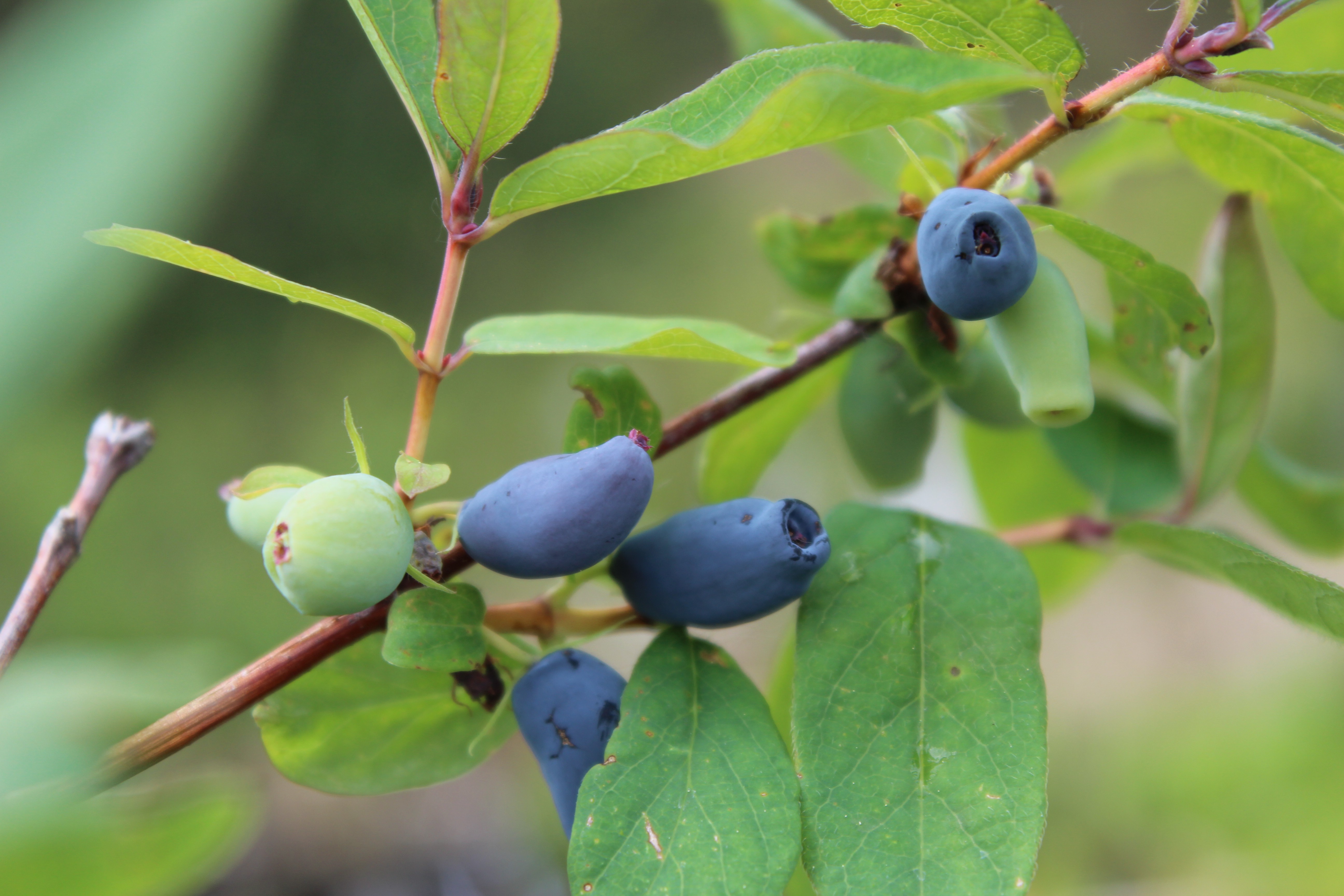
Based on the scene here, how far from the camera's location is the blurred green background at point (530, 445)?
2.48m

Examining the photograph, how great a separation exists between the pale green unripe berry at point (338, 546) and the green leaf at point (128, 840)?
102mm

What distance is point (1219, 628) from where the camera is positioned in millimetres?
3709

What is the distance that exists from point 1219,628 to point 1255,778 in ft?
4.58

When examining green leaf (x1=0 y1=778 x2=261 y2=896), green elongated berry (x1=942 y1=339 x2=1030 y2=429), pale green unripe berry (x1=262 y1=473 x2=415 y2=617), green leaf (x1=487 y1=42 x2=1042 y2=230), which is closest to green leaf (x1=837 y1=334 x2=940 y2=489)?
green elongated berry (x1=942 y1=339 x2=1030 y2=429)

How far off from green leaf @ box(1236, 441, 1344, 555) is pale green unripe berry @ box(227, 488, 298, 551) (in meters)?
0.76

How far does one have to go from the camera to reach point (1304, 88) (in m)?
0.42

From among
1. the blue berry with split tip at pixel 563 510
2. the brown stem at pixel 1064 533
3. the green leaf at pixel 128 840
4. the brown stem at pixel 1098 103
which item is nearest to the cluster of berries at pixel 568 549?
the blue berry with split tip at pixel 563 510

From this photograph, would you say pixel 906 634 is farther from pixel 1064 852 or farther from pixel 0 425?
pixel 1064 852

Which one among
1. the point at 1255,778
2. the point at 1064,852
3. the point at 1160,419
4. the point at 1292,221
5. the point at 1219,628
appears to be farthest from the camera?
the point at 1219,628

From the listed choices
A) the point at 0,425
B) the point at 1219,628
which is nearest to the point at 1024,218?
the point at 0,425

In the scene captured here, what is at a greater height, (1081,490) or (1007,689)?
(1007,689)

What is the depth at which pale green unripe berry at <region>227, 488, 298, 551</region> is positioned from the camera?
1.55ft

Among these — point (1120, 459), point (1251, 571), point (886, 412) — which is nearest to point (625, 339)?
point (886, 412)

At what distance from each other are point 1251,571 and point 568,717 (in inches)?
14.9
